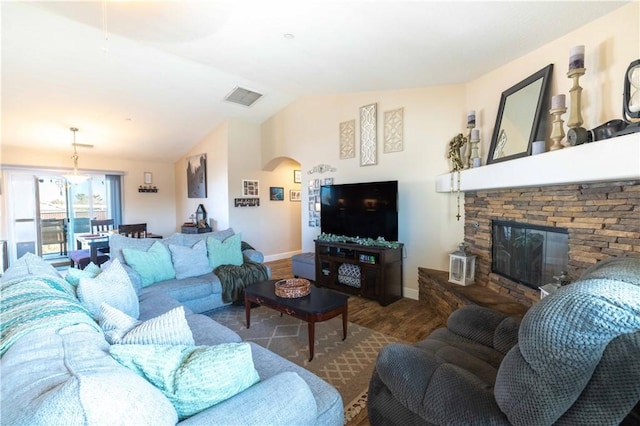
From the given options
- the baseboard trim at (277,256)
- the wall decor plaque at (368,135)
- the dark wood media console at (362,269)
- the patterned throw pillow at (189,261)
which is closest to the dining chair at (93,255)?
the patterned throw pillow at (189,261)

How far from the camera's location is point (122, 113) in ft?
15.3

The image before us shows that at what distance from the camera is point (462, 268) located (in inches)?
123

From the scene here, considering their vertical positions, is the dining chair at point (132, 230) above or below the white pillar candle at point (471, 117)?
→ below

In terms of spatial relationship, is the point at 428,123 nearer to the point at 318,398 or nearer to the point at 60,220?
the point at 318,398

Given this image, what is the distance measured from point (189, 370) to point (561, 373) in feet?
3.87

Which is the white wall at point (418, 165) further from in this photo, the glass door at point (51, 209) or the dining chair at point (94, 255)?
the glass door at point (51, 209)

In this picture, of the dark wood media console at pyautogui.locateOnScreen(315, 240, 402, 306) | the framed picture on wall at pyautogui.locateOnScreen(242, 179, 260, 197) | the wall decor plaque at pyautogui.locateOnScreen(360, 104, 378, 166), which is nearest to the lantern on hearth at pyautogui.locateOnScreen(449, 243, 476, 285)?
the dark wood media console at pyautogui.locateOnScreen(315, 240, 402, 306)

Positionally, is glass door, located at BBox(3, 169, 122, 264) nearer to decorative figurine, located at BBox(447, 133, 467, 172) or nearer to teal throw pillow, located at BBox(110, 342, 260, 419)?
teal throw pillow, located at BBox(110, 342, 260, 419)

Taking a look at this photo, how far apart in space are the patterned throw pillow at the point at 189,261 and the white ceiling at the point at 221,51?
2.33m

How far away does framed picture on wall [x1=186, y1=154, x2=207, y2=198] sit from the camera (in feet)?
20.4

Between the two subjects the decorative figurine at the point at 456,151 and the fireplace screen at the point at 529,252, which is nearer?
the fireplace screen at the point at 529,252

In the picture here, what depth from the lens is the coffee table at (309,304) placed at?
2350mm

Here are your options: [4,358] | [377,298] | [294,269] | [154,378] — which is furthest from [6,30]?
[377,298]

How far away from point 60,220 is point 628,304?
8389 mm
